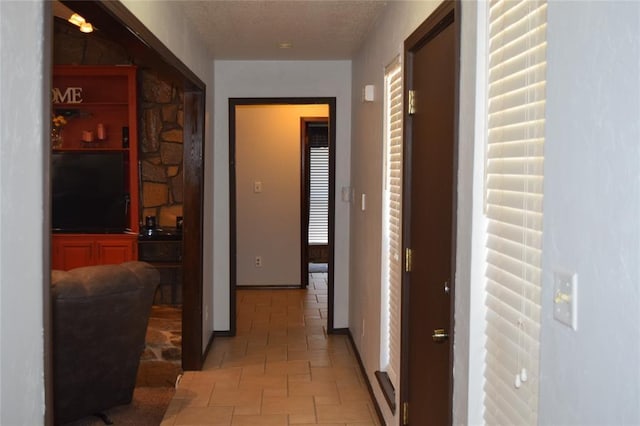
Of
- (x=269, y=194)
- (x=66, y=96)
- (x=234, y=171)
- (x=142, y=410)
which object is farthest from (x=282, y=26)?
(x=269, y=194)

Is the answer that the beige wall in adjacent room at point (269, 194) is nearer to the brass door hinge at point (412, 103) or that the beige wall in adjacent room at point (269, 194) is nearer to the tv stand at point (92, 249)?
the tv stand at point (92, 249)

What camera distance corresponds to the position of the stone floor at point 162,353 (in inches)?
185

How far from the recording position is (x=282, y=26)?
4320 millimetres

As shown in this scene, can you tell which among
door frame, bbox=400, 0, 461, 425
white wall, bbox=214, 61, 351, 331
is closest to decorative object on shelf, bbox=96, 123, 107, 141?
white wall, bbox=214, 61, 351, 331

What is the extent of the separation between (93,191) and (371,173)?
335 cm

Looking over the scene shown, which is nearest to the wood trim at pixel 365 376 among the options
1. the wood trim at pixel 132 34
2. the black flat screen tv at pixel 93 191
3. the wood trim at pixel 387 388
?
the wood trim at pixel 387 388

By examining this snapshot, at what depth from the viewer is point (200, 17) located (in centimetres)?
405

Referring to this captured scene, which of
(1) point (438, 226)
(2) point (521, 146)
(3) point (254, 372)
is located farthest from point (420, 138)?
(3) point (254, 372)

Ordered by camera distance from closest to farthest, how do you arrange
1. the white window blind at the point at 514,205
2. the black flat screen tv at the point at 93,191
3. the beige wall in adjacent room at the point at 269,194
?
the white window blind at the point at 514,205
the black flat screen tv at the point at 93,191
the beige wall in adjacent room at the point at 269,194

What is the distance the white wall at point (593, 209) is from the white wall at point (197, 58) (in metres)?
1.87

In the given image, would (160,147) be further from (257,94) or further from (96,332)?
(96,332)

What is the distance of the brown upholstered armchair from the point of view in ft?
11.2

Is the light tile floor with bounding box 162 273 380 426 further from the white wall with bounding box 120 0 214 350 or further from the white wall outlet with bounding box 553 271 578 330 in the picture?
the white wall outlet with bounding box 553 271 578 330

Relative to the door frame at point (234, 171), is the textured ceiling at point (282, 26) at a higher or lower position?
higher
